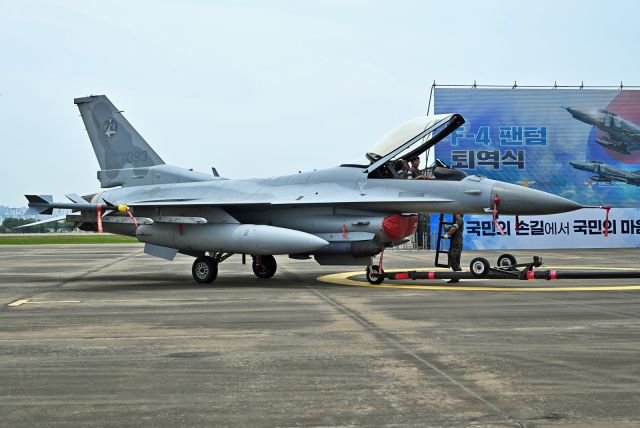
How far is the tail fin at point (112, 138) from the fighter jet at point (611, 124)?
30.5m

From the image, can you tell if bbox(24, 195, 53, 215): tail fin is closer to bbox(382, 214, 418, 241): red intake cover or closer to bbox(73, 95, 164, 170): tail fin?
bbox(73, 95, 164, 170): tail fin

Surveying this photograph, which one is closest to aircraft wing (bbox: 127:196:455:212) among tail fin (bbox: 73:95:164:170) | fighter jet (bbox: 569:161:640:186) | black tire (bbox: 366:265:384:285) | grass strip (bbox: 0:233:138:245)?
black tire (bbox: 366:265:384:285)

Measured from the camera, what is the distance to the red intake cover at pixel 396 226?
14.3m

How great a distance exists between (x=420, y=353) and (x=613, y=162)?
3850 centimetres

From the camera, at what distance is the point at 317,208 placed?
15.1 m

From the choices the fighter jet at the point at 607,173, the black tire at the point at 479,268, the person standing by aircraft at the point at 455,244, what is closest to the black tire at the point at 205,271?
the person standing by aircraft at the point at 455,244

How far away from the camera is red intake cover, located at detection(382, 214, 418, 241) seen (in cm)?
1430

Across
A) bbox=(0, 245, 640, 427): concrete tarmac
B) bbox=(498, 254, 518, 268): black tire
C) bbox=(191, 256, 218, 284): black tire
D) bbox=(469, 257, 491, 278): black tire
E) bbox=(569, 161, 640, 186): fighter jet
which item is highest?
bbox=(569, 161, 640, 186): fighter jet

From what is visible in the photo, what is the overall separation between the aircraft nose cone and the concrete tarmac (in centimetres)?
259

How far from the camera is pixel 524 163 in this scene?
4134 centimetres

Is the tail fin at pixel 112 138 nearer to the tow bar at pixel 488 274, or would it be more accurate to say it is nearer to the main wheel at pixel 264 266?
the main wheel at pixel 264 266

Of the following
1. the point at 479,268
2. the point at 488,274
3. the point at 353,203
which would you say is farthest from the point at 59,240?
the point at 488,274

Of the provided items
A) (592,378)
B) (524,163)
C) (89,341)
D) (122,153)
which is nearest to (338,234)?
(122,153)

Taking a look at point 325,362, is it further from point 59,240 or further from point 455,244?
point 59,240
